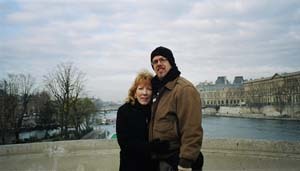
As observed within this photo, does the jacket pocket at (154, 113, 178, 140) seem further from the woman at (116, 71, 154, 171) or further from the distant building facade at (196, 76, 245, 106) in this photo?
the distant building facade at (196, 76, 245, 106)

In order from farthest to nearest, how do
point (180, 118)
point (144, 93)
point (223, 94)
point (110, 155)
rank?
1. point (223, 94)
2. point (110, 155)
3. point (144, 93)
4. point (180, 118)

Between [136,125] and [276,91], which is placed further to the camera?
[276,91]

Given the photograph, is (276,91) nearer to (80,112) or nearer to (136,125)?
(80,112)

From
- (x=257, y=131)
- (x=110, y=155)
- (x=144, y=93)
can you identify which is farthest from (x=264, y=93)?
(x=144, y=93)

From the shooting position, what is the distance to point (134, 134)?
250 cm

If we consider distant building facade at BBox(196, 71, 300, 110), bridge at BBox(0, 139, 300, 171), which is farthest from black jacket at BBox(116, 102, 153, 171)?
distant building facade at BBox(196, 71, 300, 110)

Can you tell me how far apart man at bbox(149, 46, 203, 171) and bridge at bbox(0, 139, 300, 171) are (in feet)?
10.1

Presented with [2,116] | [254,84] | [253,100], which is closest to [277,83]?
[253,100]

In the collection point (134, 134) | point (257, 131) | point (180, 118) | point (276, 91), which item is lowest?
point (257, 131)

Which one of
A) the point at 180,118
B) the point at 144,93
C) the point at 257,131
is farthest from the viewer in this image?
the point at 257,131

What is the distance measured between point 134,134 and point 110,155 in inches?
136

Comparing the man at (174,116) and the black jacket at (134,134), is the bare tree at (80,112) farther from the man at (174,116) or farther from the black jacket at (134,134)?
the man at (174,116)

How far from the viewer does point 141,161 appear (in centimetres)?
253

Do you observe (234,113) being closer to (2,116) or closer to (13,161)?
(2,116)
